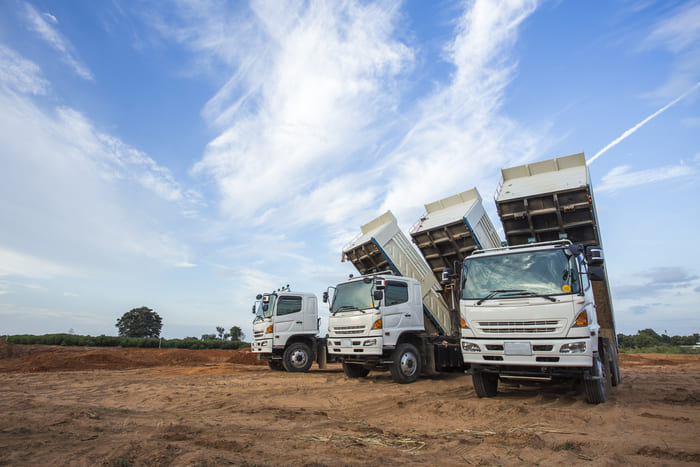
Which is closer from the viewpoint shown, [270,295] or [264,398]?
[264,398]

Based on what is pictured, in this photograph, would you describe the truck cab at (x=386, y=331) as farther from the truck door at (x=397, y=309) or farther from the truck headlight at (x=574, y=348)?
the truck headlight at (x=574, y=348)

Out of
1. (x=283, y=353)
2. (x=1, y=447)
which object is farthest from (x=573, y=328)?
(x=283, y=353)

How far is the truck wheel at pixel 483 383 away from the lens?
7.20 metres

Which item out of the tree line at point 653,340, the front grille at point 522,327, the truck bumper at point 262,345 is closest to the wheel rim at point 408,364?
the front grille at point 522,327

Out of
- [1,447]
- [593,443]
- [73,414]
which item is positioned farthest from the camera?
[73,414]

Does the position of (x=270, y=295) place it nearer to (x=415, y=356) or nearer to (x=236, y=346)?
(x=415, y=356)

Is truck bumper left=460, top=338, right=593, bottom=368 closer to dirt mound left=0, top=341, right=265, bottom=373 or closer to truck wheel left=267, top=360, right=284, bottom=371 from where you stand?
truck wheel left=267, top=360, right=284, bottom=371

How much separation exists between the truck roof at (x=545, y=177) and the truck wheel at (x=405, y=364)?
415 centimetres

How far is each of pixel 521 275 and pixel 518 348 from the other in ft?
3.99

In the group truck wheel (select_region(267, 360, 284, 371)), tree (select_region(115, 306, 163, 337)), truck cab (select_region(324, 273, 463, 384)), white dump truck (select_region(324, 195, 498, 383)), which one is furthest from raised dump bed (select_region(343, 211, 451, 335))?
tree (select_region(115, 306, 163, 337))

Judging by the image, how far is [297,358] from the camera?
13297 millimetres

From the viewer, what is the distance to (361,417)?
605 cm

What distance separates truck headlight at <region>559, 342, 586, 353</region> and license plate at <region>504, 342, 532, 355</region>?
440 mm

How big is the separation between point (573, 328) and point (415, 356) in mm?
4661
